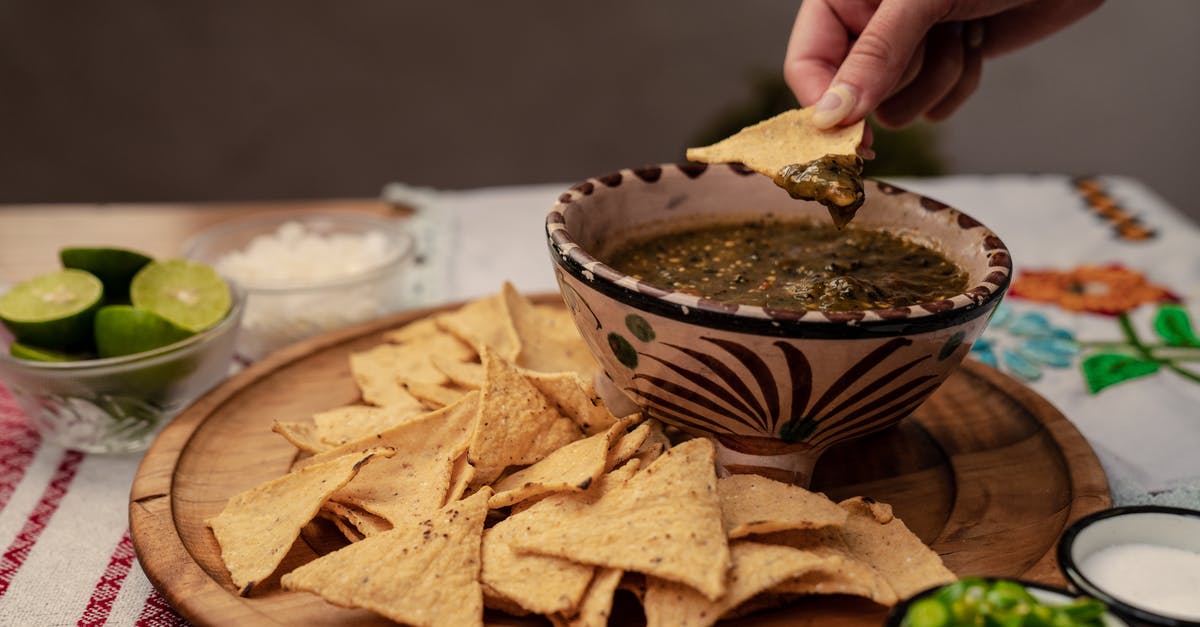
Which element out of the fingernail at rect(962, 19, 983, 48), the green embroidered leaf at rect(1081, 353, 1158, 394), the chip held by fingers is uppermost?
the fingernail at rect(962, 19, 983, 48)

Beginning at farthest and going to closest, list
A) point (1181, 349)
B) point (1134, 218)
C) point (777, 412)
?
point (1134, 218) < point (1181, 349) < point (777, 412)

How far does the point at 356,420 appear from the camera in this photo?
189 centimetres

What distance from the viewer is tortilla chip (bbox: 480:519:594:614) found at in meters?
1.35

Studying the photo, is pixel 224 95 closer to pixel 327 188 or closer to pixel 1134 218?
pixel 327 188

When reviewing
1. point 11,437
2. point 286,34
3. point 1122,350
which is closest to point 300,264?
point 11,437

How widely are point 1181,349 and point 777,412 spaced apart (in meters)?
1.43

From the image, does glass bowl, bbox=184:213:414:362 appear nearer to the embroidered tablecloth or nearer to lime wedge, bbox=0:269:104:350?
the embroidered tablecloth

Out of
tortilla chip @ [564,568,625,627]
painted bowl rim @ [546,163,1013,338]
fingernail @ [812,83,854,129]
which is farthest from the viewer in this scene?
fingernail @ [812,83,854,129]

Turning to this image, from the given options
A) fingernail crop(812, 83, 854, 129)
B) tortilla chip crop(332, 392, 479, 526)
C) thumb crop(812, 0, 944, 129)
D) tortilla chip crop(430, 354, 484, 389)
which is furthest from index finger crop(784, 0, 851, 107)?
tortilla chip crop(332, 392, 479, 526)

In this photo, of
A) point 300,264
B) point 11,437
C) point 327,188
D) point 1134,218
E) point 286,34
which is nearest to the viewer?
point 11,437

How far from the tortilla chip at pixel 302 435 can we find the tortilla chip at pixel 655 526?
460mm

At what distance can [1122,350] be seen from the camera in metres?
2.49

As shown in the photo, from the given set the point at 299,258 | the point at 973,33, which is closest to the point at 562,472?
the point at 299,258

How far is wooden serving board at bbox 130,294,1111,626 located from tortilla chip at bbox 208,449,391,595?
3 centimetres
